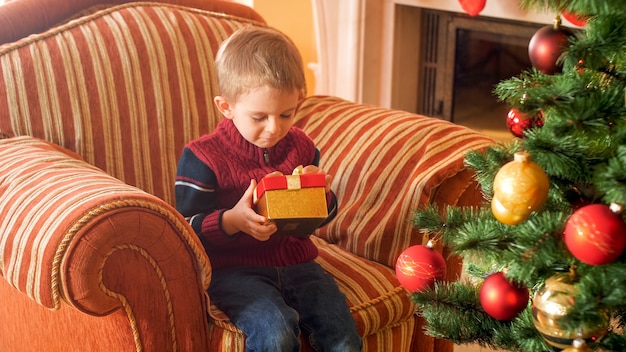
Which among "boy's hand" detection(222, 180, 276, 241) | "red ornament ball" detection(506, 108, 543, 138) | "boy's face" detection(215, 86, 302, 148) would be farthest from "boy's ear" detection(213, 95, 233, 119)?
"red ornament ball" detection(506, 108, 543, 138)

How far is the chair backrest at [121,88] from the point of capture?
1.84m

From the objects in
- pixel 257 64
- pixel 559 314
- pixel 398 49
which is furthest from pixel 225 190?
pixel 398 49

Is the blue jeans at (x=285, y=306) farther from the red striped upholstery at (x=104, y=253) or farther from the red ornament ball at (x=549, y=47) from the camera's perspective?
the red ornament ball at (x=549, y=47)

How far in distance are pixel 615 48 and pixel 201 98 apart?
1096 millimetres

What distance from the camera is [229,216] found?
5.16 ft

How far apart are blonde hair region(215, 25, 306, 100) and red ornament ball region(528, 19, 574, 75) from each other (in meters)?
0.44

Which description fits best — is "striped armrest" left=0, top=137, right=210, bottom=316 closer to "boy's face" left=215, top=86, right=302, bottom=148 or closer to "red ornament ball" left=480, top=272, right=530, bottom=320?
"boy's face" left=215, top=86, right=302, bottom=148

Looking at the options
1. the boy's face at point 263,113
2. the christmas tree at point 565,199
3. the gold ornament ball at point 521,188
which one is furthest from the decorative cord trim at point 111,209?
the gold ornament ball at point 521,188

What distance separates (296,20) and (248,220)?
197 cm

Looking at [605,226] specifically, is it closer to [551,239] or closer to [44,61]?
[551,239]

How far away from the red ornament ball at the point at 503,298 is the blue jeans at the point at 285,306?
37 cm

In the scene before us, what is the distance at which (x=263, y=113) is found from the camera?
1.57m

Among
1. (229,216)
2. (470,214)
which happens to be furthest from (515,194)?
(229,216)

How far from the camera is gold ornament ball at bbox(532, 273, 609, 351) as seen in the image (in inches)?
45.8
